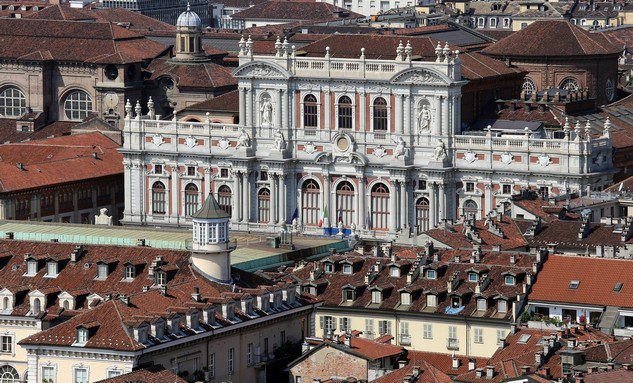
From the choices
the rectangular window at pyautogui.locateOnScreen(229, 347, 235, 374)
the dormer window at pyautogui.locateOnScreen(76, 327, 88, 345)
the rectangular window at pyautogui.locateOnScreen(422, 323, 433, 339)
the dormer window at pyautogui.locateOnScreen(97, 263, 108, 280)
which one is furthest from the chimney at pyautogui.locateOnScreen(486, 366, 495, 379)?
the dormer window at pyautogui.locateOnScreen(97, 263, 108, 280)

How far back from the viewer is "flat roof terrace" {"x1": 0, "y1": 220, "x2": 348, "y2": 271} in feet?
586

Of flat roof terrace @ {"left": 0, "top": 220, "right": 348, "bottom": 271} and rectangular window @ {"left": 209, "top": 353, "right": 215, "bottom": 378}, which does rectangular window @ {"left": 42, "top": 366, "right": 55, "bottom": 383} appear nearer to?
rectangular window @ {"left": 209, "top": 353, "right": 215, "bottom": 378}

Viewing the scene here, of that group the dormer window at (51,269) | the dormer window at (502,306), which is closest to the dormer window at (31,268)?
the dormer window at (51,269)

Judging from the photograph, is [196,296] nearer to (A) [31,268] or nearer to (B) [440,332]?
(A) [31,268]

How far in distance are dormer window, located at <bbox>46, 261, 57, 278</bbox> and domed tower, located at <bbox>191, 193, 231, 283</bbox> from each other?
292 inches

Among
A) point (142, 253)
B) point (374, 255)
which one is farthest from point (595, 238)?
point (142, 253)

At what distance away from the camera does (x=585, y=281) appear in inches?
6501

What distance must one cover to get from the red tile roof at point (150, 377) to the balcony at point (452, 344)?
872 inches

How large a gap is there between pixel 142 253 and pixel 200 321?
1546cm

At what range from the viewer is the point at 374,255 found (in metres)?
177

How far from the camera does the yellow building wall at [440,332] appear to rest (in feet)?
534

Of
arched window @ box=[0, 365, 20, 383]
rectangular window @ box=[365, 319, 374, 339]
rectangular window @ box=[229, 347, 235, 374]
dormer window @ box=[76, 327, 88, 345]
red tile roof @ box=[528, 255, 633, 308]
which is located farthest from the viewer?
rectangular window @ box=[365, 319, 374, 339]

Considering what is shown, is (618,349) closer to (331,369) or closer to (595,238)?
(331,369)

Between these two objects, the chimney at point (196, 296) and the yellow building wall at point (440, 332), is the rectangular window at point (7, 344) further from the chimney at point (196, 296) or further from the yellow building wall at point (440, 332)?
the yellow building wall at point (440, 332)
